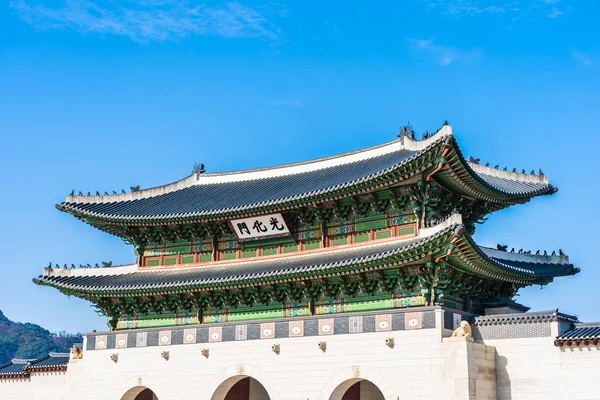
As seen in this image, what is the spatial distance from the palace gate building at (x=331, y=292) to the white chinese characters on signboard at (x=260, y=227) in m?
0.05

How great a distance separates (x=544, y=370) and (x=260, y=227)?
35.3 ft

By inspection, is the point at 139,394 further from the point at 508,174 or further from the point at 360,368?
the point at 508,174

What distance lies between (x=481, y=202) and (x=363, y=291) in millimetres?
5127

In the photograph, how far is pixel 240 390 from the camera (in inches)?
1123

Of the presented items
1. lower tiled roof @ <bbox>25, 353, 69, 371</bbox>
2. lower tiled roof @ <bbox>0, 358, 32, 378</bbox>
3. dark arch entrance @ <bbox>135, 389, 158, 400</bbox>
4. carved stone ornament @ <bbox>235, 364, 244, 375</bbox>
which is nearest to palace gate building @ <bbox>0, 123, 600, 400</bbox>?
carved stone ornament @ <bbox>235, 364, 244, 375</bbox>

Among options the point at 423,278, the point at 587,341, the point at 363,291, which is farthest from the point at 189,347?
the point at 587,341

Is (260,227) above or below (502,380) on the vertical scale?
above

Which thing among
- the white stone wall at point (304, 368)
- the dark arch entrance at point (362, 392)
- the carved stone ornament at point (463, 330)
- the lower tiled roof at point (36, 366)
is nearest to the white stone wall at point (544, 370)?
the white stone wall at point (304, 368)

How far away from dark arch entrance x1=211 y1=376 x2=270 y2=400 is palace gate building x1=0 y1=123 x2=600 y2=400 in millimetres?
68

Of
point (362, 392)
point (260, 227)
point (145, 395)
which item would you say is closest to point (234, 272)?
point (260, 227)

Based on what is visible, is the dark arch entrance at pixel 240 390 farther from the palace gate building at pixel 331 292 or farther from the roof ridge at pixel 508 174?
the roof ridge at pixel 508 174

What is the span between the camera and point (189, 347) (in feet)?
91.1

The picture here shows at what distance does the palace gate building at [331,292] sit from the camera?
22656 millimetres

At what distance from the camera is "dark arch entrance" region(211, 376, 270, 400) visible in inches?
1062
